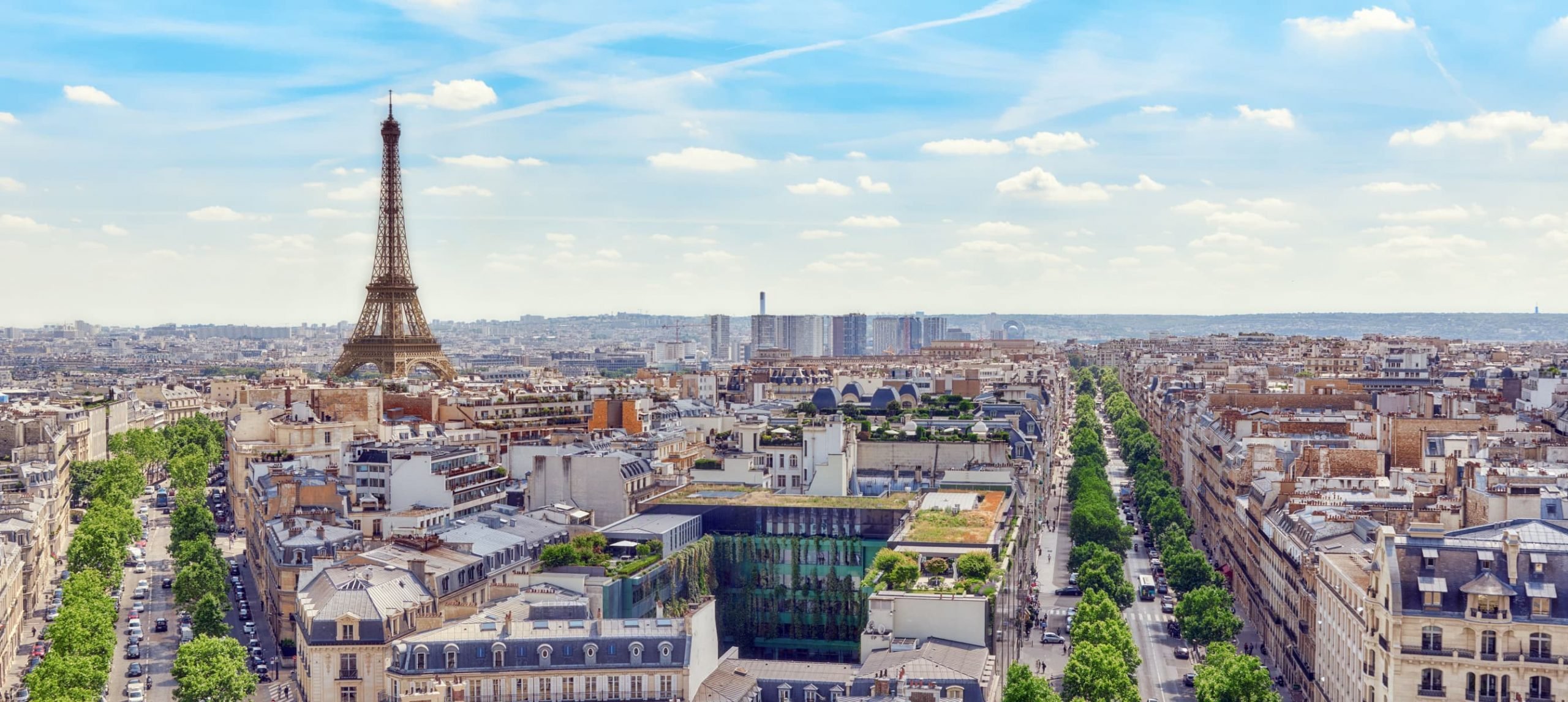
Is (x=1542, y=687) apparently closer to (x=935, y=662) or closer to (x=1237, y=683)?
(x=1237, y=683)

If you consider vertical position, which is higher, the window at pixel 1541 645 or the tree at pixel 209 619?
the window at pixel 1541 645

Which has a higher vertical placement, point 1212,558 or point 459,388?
point 459,388

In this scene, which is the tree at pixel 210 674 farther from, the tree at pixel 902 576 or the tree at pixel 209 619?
the tree at pixel 902 576

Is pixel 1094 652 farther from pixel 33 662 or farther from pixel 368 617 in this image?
pixel 33 662

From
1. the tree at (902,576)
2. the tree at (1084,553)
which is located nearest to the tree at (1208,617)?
the tree at (1084,553)

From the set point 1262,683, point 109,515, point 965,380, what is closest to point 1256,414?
point 965,380

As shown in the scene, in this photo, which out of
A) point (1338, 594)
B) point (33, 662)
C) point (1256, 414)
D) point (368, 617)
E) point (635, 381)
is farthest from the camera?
point (635, 381)

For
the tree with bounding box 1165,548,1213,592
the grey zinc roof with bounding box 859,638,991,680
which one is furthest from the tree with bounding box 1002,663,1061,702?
the tree with bounding box 1165,548,1213,592
